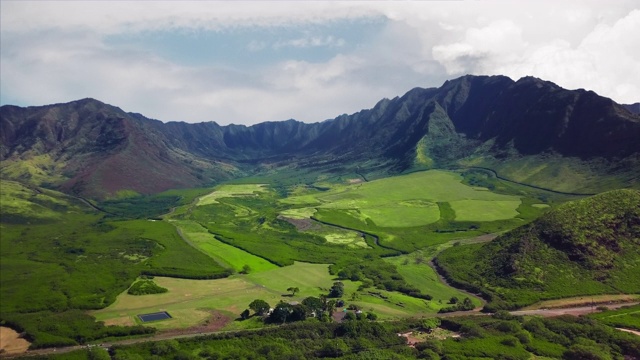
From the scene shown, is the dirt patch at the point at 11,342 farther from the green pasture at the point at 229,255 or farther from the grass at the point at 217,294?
the green pasture at the point at 229,255

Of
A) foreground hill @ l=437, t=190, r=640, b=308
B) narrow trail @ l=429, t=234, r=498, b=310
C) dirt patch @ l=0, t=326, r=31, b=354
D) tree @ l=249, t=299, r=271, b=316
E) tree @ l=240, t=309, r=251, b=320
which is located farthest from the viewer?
foreground hill @ l=437, t=190, r=640, b=308

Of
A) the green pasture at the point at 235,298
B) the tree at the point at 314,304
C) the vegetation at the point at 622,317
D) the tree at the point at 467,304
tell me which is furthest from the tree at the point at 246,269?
the vegetation at the point at 622,317

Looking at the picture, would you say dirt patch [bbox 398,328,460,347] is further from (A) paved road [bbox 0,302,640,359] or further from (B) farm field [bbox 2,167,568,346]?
(A) paved road [bbox 0,302,640,359]

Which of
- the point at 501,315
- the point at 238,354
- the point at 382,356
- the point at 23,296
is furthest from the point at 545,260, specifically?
the point at 23,296

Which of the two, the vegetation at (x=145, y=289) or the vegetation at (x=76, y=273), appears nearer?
the vegetation at (x=76, y=273)

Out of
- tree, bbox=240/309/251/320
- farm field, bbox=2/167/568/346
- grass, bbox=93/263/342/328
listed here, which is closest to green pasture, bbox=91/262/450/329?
grass, bbox=93/263/342/328

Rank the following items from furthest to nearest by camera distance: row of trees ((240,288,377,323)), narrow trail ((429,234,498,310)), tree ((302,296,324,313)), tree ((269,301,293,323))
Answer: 1. narrow trail ((429,234,498,310))
2. tree ((302,296,324,313))
3. row of trees ((240,288,377,323))
4. tree ((269,301,293,323))
